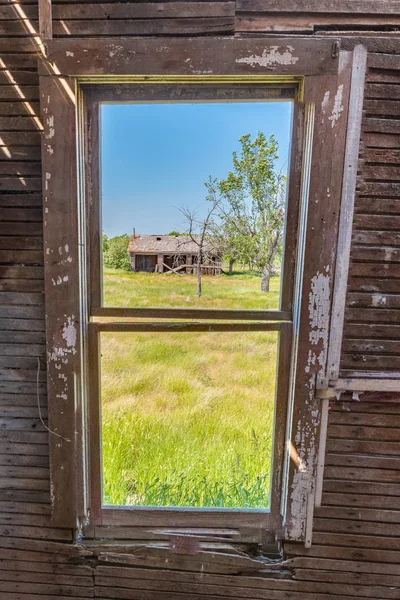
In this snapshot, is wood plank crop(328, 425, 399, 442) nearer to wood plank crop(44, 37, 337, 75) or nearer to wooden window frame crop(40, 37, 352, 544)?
wooden window frame crop(40, 37, 352, 544)

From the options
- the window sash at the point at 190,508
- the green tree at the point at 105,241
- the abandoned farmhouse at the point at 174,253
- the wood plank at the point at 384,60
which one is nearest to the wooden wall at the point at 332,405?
the wood plank at the point at 384,60

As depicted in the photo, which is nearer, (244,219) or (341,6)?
(341,6)

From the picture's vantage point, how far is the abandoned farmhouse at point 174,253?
4.03ft

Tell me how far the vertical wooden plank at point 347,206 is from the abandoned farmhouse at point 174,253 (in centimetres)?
43

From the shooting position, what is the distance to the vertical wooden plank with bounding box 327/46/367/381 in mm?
1065

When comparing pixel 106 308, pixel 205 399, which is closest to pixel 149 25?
pixel 106 308

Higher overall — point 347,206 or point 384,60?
point 384,60

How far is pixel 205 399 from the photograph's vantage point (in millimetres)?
1299

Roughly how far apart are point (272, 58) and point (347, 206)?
0.54 m

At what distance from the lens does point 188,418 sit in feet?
4.32

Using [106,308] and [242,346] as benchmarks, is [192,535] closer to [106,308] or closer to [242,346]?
[242,346]

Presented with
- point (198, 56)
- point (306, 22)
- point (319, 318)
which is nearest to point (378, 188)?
point (319, 318)

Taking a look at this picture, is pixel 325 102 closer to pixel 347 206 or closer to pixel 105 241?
pixel 347 206

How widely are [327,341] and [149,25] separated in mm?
1232
